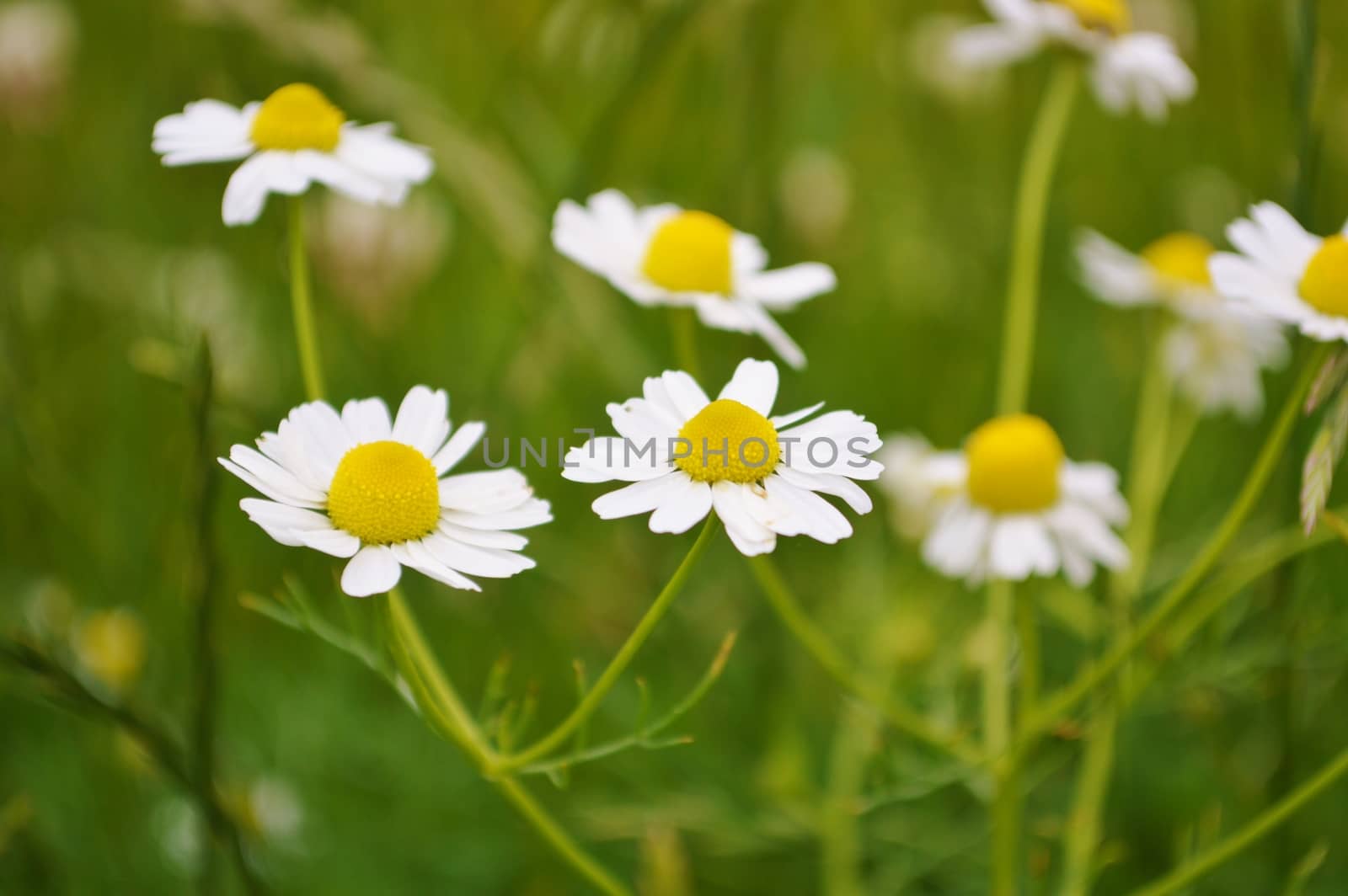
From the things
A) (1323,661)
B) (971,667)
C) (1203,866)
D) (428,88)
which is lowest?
(1203,866)

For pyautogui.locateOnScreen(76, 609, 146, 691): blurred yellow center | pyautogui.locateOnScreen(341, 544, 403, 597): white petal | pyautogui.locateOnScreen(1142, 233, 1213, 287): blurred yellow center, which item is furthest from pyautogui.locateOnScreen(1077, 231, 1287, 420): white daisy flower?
pyautogui.locateOnScreen(76, 609, 146, 691): blurred yellow center

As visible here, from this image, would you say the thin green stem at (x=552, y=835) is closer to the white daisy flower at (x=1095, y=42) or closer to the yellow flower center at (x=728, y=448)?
the yellow flower center at (x=728, y=448)

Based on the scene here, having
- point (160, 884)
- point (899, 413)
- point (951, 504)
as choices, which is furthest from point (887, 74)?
point (160, 884)

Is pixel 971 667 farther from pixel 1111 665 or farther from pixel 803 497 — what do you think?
pixel 803 497

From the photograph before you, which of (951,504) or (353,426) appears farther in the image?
(951,504)

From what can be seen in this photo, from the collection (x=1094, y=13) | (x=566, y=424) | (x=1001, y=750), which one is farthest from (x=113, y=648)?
(x=1094, y=13)

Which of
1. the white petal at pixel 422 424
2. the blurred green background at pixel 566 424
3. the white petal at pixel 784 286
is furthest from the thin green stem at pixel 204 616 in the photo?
the white petal at pixel 784 286
